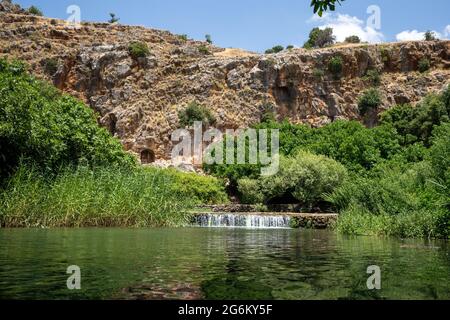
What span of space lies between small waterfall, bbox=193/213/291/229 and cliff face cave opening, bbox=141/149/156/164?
2840 centimetres

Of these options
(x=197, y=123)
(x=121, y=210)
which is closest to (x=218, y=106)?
(x=197, y=123)

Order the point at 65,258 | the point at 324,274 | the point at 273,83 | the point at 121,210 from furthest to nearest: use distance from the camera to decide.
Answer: the point at 273,83 < the point at 121,210 < the point at 65,258 < the point at 324,274

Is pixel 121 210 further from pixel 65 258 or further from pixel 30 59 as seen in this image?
pixel 30 59

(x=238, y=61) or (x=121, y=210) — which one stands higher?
(x=238, y=61)

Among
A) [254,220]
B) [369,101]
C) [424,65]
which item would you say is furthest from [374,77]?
[254,220]

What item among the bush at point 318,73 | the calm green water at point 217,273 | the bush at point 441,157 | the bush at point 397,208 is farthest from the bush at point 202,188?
the calm green water at point 217,273

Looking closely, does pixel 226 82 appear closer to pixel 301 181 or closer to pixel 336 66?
pixel 336 66

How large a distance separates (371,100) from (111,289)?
5166 centimetres

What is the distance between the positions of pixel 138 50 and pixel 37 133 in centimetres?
3915

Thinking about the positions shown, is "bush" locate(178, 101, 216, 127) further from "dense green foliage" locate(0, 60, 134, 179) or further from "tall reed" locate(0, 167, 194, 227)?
"tall reed" locate(0, 167, 194, 227)

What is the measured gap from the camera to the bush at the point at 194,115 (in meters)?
51.7

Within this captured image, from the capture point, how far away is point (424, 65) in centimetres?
5612
